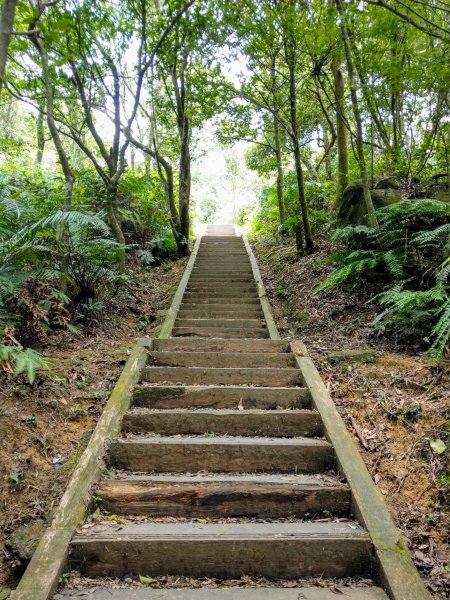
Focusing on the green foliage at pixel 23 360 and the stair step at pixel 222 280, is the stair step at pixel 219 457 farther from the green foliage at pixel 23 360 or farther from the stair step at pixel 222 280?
the stair step at pixel 222 280

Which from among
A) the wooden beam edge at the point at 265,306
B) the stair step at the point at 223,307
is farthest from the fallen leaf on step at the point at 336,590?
the stair step at the point at 223,307

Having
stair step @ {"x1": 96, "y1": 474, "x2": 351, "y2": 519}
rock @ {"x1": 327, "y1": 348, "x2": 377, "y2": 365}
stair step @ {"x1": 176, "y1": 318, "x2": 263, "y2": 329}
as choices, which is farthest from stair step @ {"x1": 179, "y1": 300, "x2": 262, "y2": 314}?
stair step @ {"x1": 96, "y1": 474, "x2": 351, "y2": 519}

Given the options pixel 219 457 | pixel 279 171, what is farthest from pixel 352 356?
pixel 279 171

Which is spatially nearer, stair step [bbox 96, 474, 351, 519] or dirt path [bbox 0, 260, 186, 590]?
dirt path [bbox 0, 260, 186, 590]

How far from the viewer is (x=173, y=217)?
10945mm

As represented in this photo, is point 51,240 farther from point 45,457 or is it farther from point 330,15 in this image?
point 330,15

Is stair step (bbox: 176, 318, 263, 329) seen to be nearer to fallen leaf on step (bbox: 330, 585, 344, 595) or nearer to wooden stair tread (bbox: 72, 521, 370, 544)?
wooden stair tread (bbox: 72, 521, 370, 544)

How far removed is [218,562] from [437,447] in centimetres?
171

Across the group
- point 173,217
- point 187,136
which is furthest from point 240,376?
point 187,136

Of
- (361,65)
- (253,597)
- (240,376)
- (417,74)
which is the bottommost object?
(253,597)

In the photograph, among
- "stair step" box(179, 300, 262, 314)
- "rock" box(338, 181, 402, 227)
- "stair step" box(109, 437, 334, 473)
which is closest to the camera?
"stair step" box(109, 437, 334, 473)

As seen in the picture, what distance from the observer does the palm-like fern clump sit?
4223 millimetres

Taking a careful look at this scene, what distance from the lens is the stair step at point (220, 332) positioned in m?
5.73

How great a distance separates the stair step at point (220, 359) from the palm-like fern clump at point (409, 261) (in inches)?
47.5
